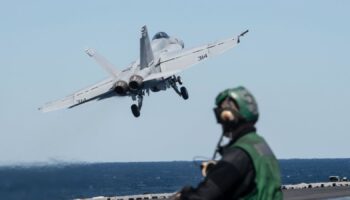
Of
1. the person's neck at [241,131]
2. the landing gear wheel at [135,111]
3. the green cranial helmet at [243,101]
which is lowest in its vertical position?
the person's neck at [241,131]

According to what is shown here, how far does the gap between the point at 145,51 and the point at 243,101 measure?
52836 mm

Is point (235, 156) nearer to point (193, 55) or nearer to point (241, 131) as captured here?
point (241, 131)

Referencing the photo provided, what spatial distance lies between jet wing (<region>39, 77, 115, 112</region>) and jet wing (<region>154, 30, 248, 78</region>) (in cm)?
500

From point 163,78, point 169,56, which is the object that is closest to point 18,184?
point 169,56

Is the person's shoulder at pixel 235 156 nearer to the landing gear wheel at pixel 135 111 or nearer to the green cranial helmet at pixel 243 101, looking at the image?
the green cranial helmet at pixel 243 101

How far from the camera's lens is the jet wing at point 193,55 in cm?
6038

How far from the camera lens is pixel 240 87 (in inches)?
221

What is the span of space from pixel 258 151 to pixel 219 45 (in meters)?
57.7

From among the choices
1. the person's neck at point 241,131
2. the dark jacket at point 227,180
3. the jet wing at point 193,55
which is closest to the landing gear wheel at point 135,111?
the jet wing at point 193,55

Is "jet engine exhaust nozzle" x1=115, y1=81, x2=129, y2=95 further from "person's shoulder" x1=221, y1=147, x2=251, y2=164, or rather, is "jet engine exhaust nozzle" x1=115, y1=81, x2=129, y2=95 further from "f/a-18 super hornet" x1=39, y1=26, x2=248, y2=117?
"person's shoulder" x1=221, y1=147, x2=251, y2=164

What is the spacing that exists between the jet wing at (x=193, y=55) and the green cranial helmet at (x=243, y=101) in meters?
53.7

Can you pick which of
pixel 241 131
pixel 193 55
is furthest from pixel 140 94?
pixel 241 131

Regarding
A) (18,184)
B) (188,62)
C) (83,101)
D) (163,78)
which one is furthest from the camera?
(18,184)

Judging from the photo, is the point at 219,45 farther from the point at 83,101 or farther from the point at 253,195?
the point at 253,195
